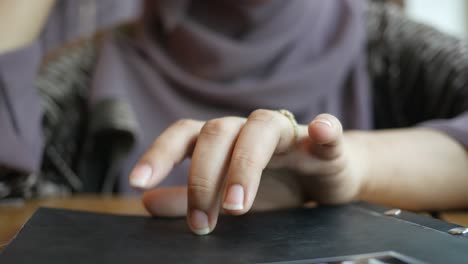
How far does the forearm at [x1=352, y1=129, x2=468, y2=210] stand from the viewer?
24.9 inches

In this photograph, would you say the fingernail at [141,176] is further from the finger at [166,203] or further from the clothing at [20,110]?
the clothing at [20,110]

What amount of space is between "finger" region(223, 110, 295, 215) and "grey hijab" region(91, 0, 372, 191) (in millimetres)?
520

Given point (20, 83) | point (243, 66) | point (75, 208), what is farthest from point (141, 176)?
point (243, 66)

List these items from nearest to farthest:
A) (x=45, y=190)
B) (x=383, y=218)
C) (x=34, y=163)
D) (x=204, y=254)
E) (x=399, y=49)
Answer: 1. (x=204, y=254)
2. (x=383, y=218)
3. (x=34, y=163)
4. (x=45, y=190)
5. (x=399, y=49)

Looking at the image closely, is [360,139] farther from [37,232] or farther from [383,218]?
[37,232]

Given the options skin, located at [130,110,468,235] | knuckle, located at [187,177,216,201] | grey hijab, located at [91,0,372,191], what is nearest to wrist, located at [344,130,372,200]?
skin, located at [130,110,468,235]

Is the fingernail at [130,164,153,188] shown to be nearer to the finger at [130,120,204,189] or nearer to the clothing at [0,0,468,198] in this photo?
the finger at [130,120,204,189]

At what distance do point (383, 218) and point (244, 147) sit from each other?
0.42ft

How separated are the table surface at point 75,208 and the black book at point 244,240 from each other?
0.12m

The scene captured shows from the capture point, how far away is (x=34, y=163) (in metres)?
0.78

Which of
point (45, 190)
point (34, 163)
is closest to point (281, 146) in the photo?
point (34, 163)

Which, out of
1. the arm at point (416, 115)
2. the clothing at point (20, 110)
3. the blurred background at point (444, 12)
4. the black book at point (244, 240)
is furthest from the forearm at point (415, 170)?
the blurred background at point (444, 12)

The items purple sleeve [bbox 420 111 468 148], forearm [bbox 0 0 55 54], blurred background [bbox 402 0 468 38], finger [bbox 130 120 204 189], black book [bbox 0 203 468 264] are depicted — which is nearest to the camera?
black book [bbox 0 203 468 264]

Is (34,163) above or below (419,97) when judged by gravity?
below
